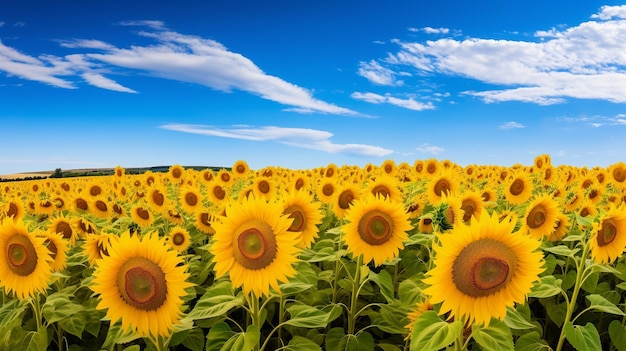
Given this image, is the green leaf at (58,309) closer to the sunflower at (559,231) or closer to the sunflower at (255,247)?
the sunflower at (255,247)

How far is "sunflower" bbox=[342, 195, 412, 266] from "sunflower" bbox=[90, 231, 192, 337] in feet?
5.66

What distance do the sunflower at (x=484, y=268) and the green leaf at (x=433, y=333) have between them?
11 cm

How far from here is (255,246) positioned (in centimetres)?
306

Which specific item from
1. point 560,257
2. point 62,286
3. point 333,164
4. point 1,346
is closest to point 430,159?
point 333,164

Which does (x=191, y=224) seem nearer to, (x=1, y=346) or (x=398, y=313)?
(x=1, y=346)

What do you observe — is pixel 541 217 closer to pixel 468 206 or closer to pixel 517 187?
pixel 468 206

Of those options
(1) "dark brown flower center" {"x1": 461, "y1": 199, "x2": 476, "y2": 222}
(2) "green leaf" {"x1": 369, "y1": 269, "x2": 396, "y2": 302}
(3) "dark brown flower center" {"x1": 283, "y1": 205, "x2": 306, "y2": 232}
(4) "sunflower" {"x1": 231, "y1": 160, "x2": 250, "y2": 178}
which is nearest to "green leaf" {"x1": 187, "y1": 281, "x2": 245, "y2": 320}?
(3) "dark brown flower center" {"x1": 283, "y1": 205, "x2": 306, "y2": 232}

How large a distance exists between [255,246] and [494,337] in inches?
65.1

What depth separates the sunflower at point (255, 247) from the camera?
3.07 metres

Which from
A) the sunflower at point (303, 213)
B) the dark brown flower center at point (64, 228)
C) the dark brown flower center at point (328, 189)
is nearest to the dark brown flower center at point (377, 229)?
the sunflower at point (303, 213)

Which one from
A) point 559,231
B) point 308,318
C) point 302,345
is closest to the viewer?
point 308,318

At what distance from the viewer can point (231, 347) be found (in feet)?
9.86

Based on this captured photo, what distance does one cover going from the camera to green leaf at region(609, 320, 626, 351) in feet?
15.0

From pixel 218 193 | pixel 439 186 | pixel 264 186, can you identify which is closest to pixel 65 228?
pixel 218 193
